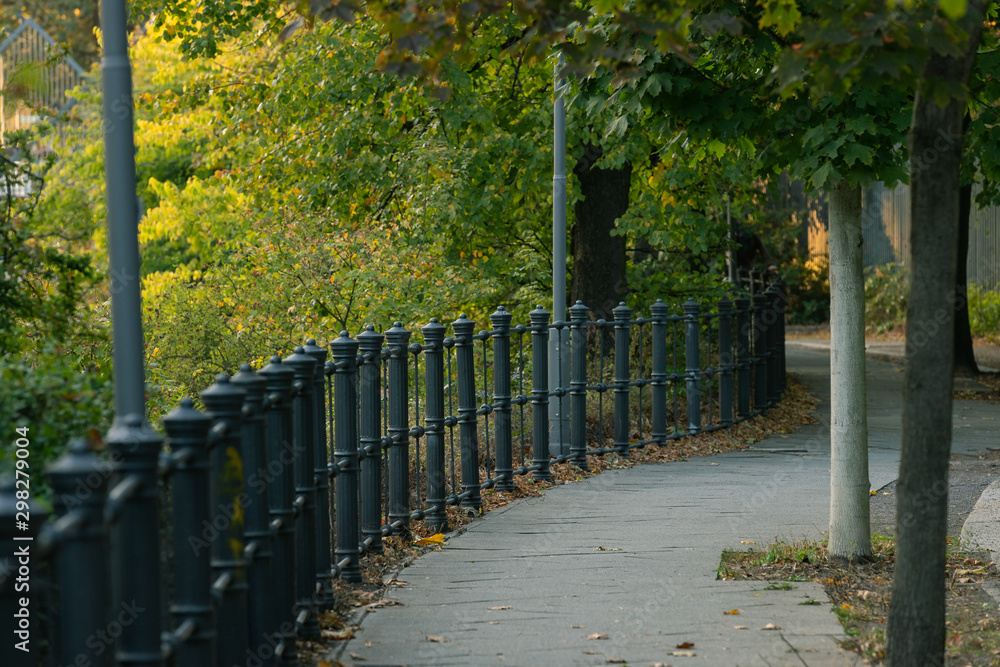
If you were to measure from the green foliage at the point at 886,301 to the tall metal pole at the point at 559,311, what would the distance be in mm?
17529

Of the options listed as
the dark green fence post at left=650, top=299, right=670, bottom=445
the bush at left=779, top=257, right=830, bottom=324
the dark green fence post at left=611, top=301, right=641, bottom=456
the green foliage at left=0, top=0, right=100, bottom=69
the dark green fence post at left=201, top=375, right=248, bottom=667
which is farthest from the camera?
the green foliage at left=0, top=0, right=100, bottom=69

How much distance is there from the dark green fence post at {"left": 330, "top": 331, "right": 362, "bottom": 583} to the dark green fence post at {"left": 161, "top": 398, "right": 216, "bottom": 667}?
2.51 meters

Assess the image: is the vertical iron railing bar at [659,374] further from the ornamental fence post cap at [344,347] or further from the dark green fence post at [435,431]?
the ornamental fence post cap at [344,347]

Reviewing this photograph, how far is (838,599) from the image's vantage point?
5.79 metres

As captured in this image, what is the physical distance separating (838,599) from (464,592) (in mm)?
1875

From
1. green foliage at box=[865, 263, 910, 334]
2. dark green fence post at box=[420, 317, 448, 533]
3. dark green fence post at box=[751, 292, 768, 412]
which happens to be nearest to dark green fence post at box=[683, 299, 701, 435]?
dark green fence post at box=[751, 292, 768, 412]

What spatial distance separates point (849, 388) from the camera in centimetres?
638

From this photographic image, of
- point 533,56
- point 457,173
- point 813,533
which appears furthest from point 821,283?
point 533,56

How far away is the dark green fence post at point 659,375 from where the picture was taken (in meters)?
11.3

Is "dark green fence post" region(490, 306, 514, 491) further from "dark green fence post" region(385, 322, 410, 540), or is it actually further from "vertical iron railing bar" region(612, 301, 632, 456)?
"vertical iron railing bar" region(612, 301, 632, 456)

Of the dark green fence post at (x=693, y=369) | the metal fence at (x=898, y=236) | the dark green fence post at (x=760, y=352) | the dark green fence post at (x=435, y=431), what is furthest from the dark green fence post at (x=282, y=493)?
the metal fence at (x=898, y=236)

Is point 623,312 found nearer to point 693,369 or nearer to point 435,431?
point 693,369

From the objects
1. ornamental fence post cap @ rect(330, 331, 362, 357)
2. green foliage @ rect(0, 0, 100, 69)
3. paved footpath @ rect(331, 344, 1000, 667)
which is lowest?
paved footpath @ rect(331, 344, 1000, 667)

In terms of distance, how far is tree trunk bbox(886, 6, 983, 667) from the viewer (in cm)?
426
